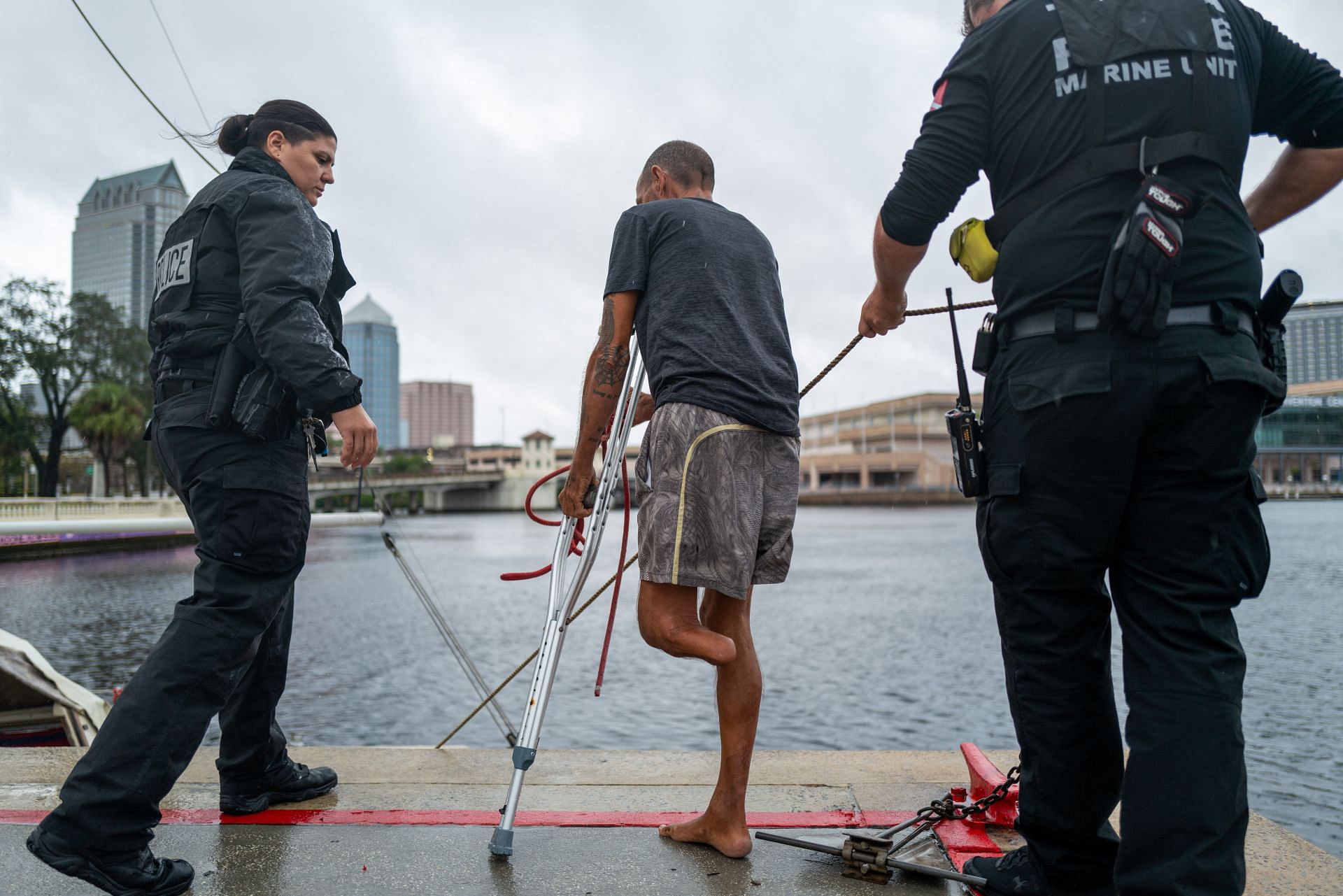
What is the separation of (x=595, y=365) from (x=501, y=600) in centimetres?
2045

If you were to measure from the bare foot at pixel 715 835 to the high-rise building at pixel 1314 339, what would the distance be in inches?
78.7

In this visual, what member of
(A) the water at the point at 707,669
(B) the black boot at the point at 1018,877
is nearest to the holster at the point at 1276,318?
(B) the black boot at the point at 1018,877

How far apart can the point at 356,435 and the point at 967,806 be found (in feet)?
6.35

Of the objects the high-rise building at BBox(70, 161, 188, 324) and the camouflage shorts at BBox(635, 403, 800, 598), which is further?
the high-rise building at BBox(70, 161, 188, 324)

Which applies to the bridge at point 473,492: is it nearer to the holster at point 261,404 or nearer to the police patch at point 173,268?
the police patch at point 173,268

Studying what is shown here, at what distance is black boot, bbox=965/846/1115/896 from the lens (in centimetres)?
196

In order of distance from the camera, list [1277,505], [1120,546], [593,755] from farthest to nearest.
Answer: [1277,505] → [593,755] → [1120,546]

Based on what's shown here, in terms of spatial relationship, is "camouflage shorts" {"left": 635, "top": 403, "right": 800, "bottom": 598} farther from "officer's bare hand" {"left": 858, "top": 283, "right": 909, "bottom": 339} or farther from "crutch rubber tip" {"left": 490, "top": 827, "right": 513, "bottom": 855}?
"crutch rubber tip" {"left": 490, "top": 827, "right": 513, "bottom": 855}

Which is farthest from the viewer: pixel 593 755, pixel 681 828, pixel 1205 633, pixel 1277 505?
pixel 1277 505

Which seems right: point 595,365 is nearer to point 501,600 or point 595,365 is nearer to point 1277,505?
point 501,600

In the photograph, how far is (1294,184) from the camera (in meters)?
2.07

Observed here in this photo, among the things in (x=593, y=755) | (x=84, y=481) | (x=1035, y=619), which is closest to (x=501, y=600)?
(x=593, y=755)

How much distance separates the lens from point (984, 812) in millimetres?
2535

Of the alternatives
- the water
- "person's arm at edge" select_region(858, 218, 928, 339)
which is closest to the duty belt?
"person's arm at edge" select_region(858, 218, 928, 339)
